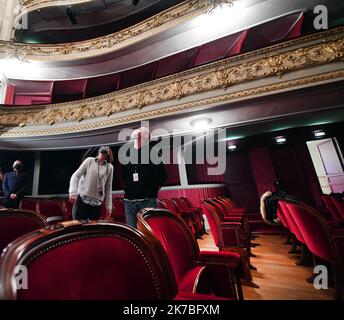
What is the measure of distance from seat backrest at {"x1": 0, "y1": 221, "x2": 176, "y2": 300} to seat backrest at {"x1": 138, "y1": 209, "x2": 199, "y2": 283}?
0.27 metres

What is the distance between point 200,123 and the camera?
4469 millimetres

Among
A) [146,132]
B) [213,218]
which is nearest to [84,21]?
[146,132]

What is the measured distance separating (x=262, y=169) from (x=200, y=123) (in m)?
2.64

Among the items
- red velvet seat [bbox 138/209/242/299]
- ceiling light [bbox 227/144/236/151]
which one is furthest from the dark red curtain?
red velvet seat [bbox 138/209/242/299]

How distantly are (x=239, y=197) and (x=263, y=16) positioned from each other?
461 centimetres

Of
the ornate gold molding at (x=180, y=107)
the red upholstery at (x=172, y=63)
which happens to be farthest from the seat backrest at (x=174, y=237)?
the red upholstery at (x=172, y=63)

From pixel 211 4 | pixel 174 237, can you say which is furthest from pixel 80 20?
pixel 174 237

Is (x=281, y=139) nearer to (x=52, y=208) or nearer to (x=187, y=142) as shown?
(x=187, y=142)

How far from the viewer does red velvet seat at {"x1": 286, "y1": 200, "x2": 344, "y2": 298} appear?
1233 millimetres

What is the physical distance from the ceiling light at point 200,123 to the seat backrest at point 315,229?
3148 millimetres

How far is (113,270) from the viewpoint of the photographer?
506 mm

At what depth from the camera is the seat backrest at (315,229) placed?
125 cm

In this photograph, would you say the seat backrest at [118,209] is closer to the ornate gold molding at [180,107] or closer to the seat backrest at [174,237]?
the ornate gold molding at [180,107]

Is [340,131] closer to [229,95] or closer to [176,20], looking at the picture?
[229,95]
